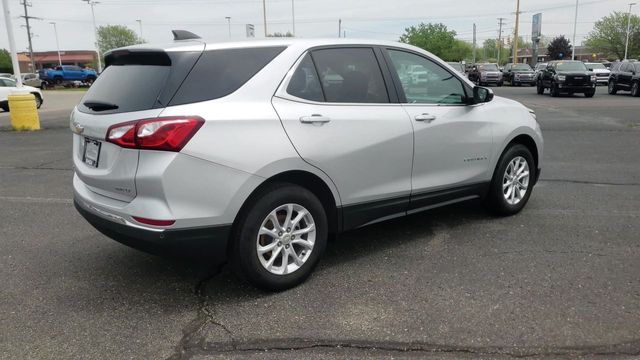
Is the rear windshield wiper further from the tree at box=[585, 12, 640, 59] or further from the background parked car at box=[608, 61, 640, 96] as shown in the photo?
the tree at box=[585, 12, 640, 59]

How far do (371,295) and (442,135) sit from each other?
1.62 meters

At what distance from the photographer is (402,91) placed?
4.33 meters

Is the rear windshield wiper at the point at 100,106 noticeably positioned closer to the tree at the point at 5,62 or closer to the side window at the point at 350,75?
the side window at the point at 350,75

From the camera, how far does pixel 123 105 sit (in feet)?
11.2

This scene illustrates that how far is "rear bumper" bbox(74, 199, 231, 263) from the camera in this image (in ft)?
10.6

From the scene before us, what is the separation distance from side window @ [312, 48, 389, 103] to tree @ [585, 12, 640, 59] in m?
89.6

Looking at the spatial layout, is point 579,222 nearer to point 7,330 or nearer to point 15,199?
point 7,330

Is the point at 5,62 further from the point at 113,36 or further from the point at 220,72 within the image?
the point at 220,72

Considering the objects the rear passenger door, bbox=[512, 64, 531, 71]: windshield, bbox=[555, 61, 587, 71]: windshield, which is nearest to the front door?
the rear passenger door

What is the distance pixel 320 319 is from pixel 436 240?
1801 mm

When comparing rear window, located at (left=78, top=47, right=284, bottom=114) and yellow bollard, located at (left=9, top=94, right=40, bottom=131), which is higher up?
rear window, located at (left=78, top=47, right=284, bottom=114)

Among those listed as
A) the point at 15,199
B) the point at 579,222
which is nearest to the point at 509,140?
the point at 579,222

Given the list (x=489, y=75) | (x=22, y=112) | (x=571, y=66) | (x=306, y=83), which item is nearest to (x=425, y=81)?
(x=306, y=83)

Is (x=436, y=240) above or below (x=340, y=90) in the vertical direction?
below
